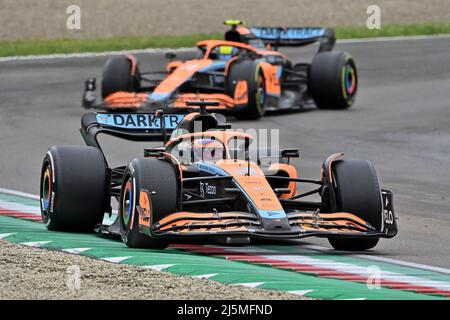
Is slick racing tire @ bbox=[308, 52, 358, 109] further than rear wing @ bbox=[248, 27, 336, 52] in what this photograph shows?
No

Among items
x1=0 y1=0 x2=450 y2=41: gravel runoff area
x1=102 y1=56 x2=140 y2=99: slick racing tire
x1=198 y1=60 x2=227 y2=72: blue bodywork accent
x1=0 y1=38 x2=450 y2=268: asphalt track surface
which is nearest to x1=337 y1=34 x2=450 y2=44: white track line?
x1=0 y1=0 x2=450 y2=41: gravel runoff area

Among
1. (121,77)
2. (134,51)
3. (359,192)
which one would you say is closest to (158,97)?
(121,77)

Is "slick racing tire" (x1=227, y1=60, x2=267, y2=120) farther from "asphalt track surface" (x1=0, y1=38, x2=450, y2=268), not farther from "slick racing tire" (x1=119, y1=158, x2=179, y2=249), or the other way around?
"slick racing tire" (x1=119, y1=158, x2=179, y2=249)

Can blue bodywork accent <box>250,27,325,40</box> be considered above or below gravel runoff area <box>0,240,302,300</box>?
above

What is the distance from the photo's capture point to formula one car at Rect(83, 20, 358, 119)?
21594 millimetres

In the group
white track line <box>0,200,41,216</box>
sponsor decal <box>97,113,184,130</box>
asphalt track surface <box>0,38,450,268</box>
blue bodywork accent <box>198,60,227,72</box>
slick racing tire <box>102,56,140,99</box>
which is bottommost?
asphalt track surface <box>0,38,450,268</box>

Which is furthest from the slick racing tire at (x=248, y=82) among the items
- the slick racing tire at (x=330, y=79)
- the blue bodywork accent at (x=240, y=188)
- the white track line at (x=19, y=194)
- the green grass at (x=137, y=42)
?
the green grass at (x=137, y=42)

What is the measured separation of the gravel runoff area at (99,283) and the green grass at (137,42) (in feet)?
70.1

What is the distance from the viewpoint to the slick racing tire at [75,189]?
11734 mm

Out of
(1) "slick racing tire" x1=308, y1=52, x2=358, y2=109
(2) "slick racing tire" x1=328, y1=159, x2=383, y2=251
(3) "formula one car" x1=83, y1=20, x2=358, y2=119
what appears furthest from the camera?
(1) "slick racing tire" x1=308, y1=52, x2=358, y2=109

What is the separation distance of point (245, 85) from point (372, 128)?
2164 mm

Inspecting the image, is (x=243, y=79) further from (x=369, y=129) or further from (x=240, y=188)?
Result: (x=240, y=188)

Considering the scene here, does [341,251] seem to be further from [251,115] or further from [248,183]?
[251,115]

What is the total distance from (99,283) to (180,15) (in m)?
29.7
